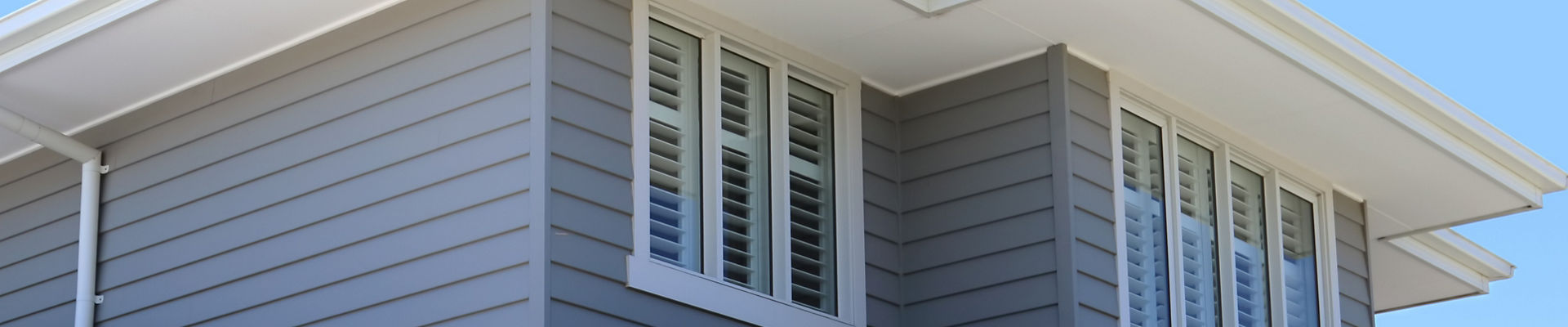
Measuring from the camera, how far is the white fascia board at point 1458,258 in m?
13.2

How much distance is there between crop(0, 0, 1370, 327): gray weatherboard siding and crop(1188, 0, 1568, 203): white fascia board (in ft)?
3.05

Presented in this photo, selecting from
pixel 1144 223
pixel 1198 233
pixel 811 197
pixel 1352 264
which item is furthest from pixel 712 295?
pixel 1352 264

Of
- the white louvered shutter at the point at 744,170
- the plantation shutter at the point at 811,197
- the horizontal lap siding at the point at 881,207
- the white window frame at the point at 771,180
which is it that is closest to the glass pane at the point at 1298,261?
the horizontal lap siding at the point at 881,207

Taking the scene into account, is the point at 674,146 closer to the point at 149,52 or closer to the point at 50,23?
the point at 149,52

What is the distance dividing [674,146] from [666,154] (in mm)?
55

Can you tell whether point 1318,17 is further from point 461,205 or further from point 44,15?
point 44,15

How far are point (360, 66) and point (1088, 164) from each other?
11.5ft

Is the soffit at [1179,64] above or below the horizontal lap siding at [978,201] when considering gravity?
above

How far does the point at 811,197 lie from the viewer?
976 centimetres

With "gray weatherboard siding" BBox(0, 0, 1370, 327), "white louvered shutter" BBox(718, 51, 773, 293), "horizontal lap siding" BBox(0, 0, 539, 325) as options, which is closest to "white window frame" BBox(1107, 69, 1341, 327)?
"gray weatherboard siding" BBox(0, 0, 1370, 327)

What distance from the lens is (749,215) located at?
9367 millimetres

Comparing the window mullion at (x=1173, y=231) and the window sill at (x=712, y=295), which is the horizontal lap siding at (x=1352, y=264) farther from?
the window sill at (x=712, y=295)

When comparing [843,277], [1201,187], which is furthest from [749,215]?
[1201,187]

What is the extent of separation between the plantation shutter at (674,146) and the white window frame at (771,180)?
0.04m
